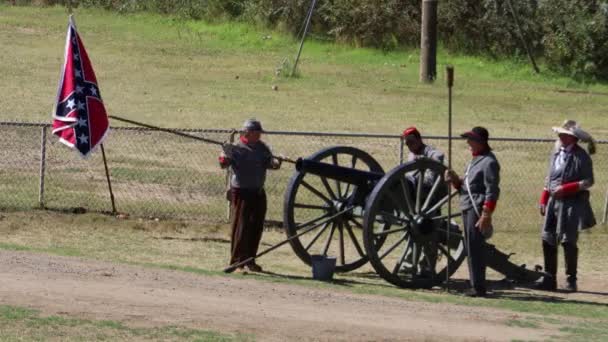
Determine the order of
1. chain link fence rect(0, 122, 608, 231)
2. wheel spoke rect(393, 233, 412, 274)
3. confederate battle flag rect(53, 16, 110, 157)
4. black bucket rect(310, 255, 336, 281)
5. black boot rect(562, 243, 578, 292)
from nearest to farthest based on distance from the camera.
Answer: wheel spoke rect(393, 233, 412, 274), black bucket rect(310, 255, 336, 281), black boot rect(562, 243, 578, 292), confederate battle flag rect(53, 16, 110, 157), chain link fence rect(0, 122, 608, 231)

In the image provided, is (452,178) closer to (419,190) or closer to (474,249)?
(419,190)

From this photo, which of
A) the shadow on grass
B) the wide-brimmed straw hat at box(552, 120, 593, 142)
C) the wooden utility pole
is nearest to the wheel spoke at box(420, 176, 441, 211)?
the shadow on grass

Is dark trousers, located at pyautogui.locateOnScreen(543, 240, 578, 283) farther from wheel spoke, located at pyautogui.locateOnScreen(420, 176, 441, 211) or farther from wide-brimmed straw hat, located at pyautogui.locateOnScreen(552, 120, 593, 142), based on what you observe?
wheel spoke, located at pyautogui.locateOnScreen(420, 176, 441, 211)

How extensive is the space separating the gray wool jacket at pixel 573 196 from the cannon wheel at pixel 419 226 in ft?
3.67

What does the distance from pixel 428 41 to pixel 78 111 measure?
1700cm

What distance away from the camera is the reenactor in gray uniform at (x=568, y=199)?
45.9 feet

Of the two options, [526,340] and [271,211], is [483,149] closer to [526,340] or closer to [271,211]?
[526,340]

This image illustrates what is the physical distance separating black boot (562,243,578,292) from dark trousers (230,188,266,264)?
331 centimetres

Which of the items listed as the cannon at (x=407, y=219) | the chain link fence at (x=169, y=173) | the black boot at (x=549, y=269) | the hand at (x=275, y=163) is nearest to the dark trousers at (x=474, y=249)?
the cannon at (x=407, y=219)

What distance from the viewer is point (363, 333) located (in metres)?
10.4

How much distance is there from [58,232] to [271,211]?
10.8 feet

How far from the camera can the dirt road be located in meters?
10.4

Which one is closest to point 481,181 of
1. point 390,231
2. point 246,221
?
point 390,231

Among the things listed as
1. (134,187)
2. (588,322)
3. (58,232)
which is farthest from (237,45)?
(588,322)
